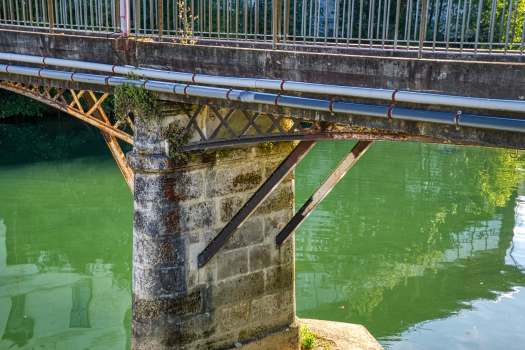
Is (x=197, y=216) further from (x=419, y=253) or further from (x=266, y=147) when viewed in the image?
(x=419, y=253)

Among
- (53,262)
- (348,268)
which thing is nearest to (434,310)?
(348,268)

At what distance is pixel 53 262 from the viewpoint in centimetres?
1147

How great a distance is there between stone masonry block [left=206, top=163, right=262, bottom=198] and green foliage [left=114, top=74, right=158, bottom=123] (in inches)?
36.1

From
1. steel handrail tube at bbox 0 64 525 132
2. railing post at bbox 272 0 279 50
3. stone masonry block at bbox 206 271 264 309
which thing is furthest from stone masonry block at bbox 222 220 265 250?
railing post at bbox 272 0 279 50

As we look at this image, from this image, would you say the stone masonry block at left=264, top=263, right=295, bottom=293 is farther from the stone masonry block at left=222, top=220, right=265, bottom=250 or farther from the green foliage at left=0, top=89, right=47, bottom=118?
the green foliage at left=0, top=89, right=47, bottom=118

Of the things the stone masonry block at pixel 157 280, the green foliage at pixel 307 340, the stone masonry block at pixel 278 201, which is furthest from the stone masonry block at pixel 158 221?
the green foliage at pixel 307 340

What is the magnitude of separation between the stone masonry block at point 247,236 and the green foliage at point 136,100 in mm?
1666

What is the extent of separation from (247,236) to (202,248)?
2.06 ft

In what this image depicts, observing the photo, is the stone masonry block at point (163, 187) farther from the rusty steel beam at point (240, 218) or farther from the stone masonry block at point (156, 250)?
the rusty steel beam at point (240, 218)

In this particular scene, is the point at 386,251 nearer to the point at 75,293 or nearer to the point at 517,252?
the point at 517,252

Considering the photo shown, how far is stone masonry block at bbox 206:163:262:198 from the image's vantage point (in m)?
6.19

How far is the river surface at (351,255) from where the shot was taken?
9180 millimetres

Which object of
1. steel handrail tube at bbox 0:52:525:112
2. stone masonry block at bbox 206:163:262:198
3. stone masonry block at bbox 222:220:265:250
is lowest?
stone masonry block at bbox 222:220:265:250

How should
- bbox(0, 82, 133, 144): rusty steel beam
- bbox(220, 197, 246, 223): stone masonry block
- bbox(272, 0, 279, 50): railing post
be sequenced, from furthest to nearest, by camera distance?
1. bbox(0, 82, 133, 144): rusty steel beam
2. bbox(220, 197, 246, 223): stone masonry block
3. bbox(272, 0, 279, 50): railing post
